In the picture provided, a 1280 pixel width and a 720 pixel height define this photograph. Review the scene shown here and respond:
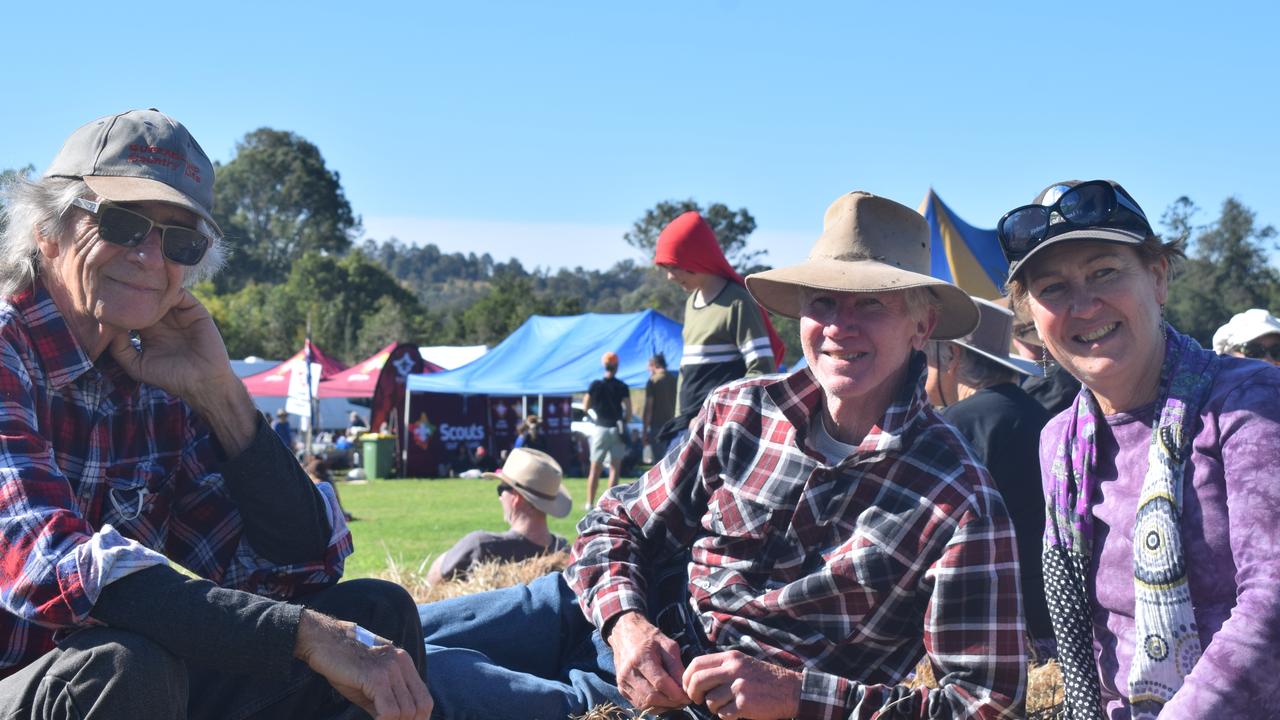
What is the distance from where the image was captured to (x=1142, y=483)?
2.65 metres

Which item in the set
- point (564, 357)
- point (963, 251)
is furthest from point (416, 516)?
point (963, 251)

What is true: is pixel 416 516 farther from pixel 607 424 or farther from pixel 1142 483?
pixel 1142 483

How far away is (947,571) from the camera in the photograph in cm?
270

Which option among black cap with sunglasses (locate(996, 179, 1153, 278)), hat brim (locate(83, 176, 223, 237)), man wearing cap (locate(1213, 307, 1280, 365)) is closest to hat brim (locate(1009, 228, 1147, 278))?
black cap with sunglasses (locate(996, 179, 1153, 278))

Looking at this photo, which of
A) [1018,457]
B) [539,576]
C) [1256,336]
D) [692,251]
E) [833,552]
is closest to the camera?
[833,552]

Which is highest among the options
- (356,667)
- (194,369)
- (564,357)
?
(564,357)

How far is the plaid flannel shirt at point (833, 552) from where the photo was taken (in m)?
2.68

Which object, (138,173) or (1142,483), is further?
(138,173)

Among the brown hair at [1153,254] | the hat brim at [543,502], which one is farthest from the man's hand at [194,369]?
the hat brim at [543,502]

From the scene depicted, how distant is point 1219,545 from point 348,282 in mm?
64512

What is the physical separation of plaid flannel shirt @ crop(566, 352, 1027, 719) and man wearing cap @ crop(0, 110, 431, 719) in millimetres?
799

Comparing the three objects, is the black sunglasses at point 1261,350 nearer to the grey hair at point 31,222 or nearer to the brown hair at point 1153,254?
the brown hair at point 1153,254

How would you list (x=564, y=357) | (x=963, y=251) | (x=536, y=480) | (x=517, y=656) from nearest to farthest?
(x=517, y=656) → (x=536, y=480) → (x=963, y=251) → (x=564, y=357)

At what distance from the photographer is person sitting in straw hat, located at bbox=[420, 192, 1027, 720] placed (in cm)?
272
